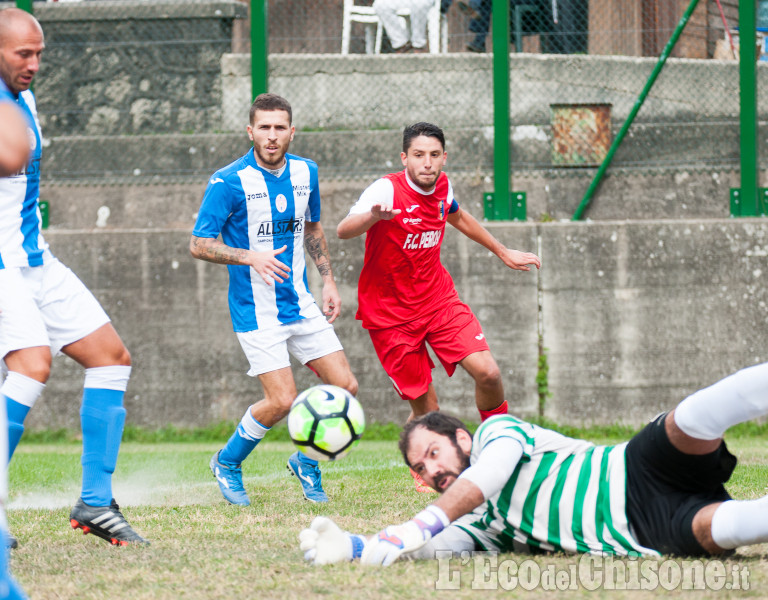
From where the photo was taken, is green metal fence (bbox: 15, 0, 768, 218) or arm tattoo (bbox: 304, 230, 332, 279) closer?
arm tattoo (bbox: 304, 230, 332, 279)

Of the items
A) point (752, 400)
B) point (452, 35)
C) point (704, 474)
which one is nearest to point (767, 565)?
point (704, 474)

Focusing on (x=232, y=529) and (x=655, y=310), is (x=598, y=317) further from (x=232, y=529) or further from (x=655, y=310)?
(x=232, y=529)

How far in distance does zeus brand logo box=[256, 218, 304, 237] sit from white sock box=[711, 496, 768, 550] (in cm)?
317

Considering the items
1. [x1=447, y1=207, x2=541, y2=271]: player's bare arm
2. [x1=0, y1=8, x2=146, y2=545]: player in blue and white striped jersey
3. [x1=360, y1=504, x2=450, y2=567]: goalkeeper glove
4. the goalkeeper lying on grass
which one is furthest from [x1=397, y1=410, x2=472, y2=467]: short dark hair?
[x1=447, y1=207, x2=541, y2=271]: player's bare arm

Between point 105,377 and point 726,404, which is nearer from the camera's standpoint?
point 726,404

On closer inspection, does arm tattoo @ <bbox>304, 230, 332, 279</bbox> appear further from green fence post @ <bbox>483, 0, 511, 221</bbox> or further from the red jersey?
green fence post @ <bbox>483, 0, 511, 221</bbox>

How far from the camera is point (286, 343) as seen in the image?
19.0ft

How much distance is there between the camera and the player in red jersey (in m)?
6.17

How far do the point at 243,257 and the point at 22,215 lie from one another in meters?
1.24

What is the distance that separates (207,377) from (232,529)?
5296 mm

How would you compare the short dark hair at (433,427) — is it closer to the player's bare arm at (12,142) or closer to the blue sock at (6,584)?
the blue sock at (6,584)

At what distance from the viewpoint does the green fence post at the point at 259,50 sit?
1009 cm

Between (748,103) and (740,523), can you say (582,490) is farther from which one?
(748,103)

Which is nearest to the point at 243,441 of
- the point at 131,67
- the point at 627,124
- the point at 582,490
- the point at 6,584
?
the point at 582,490
